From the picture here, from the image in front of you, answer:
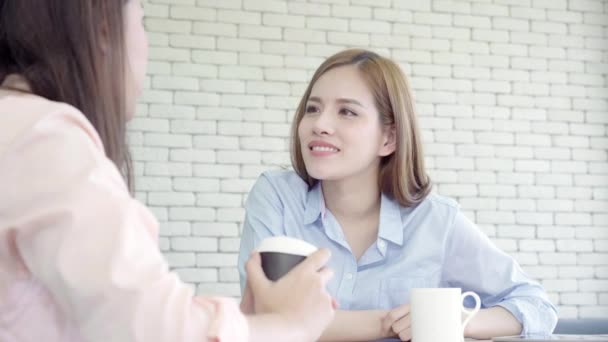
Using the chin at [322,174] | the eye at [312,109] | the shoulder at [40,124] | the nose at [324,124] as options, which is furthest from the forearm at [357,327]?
the shoulder at [40,124]

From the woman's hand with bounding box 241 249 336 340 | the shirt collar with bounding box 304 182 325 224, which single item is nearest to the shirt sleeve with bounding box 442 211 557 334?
the shirt collar with bounding box 304 182 325 224

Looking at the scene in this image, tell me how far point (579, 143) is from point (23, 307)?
14.1ft

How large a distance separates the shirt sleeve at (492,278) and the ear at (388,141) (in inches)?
11.8

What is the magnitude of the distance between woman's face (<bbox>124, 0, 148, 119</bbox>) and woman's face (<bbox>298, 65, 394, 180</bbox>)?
1.30 m

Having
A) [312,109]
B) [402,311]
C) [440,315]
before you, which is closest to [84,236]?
[440,315]

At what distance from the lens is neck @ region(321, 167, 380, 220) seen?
2.41 meters

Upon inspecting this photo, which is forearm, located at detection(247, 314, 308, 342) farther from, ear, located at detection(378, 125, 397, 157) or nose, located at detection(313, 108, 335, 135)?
ear, located at detection(378, 125, 397, 157)

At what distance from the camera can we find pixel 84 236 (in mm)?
744

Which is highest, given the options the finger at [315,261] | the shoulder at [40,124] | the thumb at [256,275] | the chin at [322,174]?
the shoulder at [40,124]

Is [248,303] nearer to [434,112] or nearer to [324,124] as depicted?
[324,124]

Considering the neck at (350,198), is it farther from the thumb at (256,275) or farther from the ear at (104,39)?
the ear at (104,39)

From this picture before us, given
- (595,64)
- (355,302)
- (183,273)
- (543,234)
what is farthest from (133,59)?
(595,64)

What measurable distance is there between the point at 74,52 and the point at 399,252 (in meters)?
1.51

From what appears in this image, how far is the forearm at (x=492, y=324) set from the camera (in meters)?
1.99
